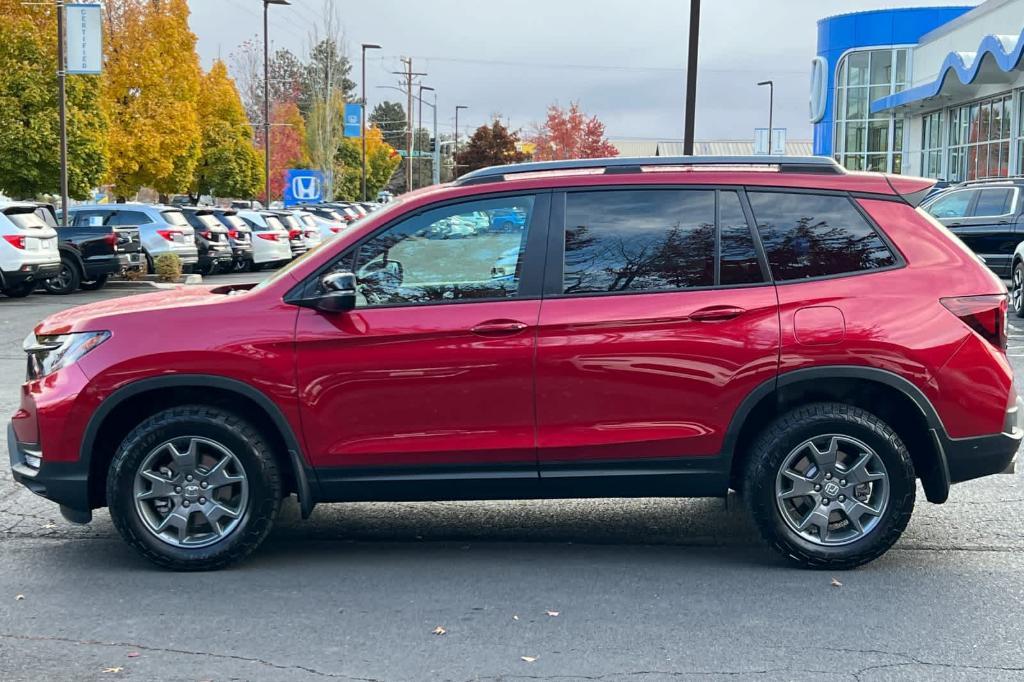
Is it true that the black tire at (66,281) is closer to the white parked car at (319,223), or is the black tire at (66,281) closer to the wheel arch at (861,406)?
the white parked car at (319,223)

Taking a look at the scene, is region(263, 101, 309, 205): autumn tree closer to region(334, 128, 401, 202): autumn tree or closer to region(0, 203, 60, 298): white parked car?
region(334, 128, 401, 202): autumn tree

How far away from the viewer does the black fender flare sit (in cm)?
550

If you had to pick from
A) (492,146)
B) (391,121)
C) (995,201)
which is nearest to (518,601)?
(995,201)

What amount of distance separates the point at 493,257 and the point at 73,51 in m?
21.4

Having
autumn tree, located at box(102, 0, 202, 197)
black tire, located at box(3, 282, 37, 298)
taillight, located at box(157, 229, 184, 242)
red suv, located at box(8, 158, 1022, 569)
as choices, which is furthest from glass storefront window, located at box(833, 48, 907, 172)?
red suv, located at box(8, 158, 1022, 569)

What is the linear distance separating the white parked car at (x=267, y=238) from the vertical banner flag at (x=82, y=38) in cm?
739

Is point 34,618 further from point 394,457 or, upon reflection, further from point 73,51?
point 73,51

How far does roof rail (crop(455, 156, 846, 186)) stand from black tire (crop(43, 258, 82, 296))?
60.8 ft

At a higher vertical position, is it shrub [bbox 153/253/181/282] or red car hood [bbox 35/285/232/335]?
red car hood [bbox 35/285/232/335]

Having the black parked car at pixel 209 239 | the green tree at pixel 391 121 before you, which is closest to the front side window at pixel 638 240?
the black parked car at pixel 209 239

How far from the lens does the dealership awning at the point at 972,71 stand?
109ft

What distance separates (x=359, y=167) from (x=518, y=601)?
8613 centimetres

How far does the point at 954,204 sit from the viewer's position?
2042cm

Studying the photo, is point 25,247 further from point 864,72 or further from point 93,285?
point 864,72
